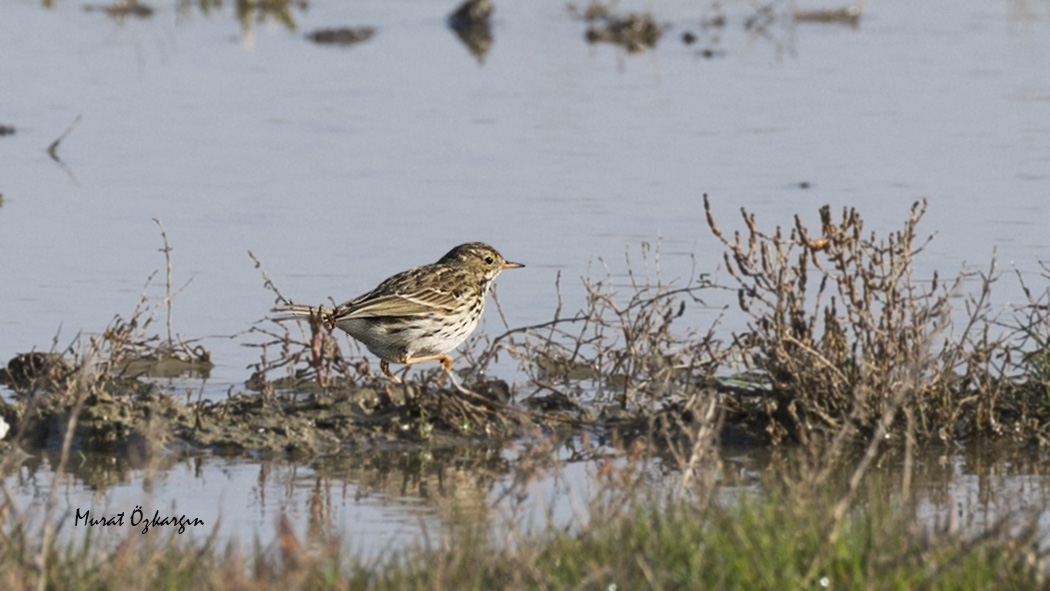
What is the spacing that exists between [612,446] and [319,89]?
11.8 m

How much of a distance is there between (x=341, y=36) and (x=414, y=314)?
592 inches

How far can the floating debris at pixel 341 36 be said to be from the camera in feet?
77.6

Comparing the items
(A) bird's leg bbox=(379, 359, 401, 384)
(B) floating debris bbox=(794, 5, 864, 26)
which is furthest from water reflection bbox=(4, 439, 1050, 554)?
(B) floating debris bbox=(794, 5, 864, 26)

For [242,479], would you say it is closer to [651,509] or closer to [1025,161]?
[651,509]

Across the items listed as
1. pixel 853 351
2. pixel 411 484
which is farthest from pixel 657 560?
pixel 853 351

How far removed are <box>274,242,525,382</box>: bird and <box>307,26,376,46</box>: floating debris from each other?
14.2 m

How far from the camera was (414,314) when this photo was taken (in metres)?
9.17

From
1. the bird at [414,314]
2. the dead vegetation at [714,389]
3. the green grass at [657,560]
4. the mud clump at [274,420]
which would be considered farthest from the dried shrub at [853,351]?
the green grass at [657,560]

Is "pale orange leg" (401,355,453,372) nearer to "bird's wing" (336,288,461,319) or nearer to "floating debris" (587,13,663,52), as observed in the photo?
"bird's wing" (336,288,461,319)

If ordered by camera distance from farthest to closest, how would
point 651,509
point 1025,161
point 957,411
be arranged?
point 1025,161 < point 957,411 < point 651,509

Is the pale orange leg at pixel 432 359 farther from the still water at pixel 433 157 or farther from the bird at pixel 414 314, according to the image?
the still water at pixel 433 157

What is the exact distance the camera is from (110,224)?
1351 cm

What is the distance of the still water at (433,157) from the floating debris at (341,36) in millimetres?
218

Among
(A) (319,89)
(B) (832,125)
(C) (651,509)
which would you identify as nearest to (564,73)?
(A) (319,89)
